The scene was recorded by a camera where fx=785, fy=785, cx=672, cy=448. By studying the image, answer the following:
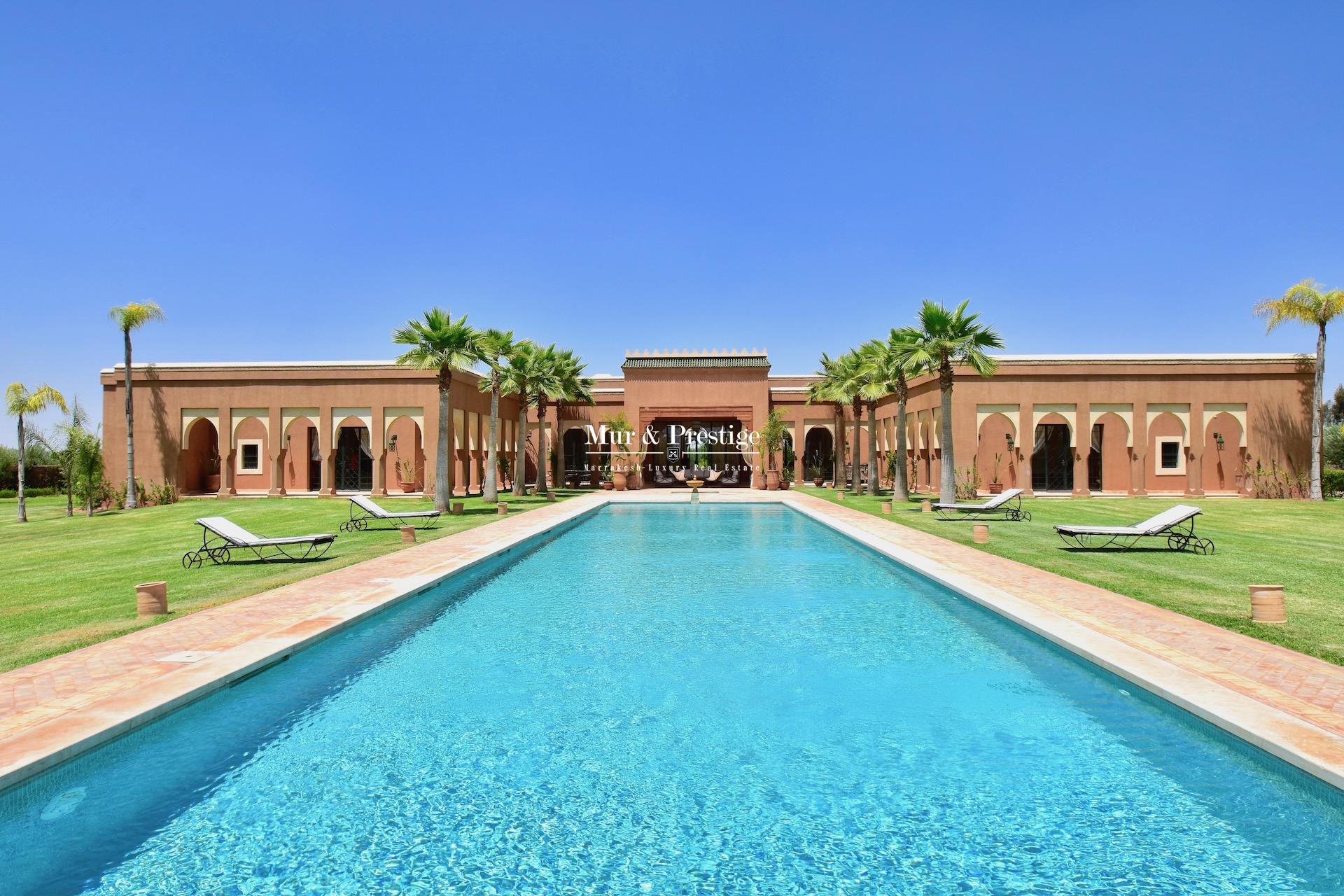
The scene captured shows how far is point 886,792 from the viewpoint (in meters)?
4.17

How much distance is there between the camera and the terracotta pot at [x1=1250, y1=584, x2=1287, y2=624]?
6738 mm

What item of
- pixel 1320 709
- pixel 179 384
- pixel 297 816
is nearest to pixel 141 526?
pixel 179 384

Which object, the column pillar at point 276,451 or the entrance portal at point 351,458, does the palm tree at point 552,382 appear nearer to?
the entrance portal at point 351,458

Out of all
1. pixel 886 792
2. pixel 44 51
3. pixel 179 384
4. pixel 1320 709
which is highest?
pixel 44 51

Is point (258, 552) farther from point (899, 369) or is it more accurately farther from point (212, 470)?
point (212, 470)

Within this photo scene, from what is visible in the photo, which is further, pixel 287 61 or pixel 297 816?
pixel 287 61

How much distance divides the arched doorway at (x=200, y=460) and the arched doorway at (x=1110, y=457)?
32590mm

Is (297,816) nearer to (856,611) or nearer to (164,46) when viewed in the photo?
(856,611)

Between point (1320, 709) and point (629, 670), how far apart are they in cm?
442

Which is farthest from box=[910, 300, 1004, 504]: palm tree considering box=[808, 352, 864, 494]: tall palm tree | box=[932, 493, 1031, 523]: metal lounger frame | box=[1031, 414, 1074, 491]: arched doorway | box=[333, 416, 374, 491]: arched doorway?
box=[333, 416, 374, 491]: arched doorway

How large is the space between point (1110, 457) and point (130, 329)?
35.5 metres

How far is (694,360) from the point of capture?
115 feet

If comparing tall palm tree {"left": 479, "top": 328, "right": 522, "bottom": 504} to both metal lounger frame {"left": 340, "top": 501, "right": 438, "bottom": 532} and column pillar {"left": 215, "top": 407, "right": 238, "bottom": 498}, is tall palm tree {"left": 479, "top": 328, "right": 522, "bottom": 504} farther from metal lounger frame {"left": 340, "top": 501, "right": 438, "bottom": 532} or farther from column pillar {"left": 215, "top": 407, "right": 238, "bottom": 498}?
column pillar {"left": 215, "top": 407, "right": 238, "bottom": 498}

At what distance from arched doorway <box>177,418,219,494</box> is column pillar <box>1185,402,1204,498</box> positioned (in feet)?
114
